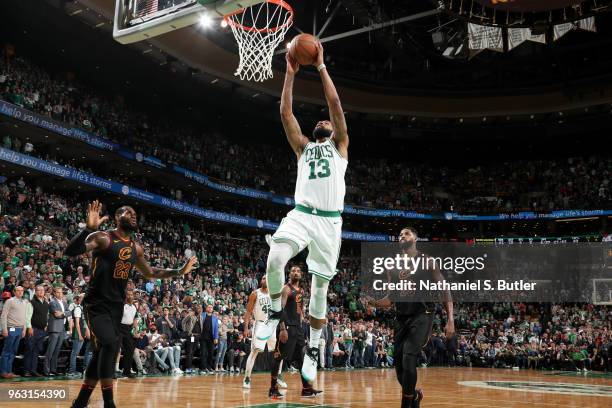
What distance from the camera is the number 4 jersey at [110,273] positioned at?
5.59 meters

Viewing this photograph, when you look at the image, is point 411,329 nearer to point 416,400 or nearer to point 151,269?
point 416,400

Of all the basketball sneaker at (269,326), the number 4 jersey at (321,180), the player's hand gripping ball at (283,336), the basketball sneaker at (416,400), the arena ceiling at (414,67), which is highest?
the arena ceiling at (414,67)

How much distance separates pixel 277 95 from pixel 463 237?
Result: 15170mm

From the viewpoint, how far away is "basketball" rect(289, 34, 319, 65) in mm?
5277

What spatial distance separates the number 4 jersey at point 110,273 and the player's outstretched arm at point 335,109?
2.28 metres

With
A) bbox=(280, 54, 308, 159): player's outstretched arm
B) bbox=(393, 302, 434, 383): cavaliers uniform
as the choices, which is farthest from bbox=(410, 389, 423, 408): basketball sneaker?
bbox=(280, 54, 308, 159): player's outstretched arm

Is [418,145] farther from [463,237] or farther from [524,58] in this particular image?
[524,58]

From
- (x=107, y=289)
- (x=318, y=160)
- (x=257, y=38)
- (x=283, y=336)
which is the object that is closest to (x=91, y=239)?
(x=107, y=289)

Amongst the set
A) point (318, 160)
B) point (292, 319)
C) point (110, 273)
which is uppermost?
point (318, 160)

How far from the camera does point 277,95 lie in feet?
101

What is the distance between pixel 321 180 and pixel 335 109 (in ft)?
2.10

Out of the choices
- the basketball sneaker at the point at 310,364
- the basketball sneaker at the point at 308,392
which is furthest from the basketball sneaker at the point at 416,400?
the basketball sneaker at the point at 308,392

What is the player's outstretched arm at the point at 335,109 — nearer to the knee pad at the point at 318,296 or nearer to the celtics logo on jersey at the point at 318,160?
the celtics logo on jersey at the point at 318,160

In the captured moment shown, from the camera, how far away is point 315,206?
5.34 meters
